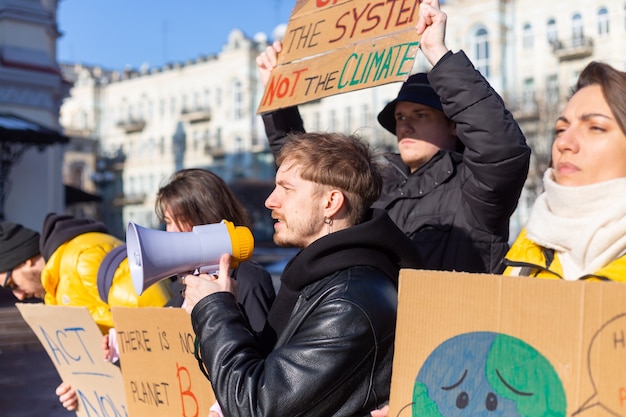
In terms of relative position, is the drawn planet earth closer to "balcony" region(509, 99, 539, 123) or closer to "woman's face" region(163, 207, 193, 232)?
"woman's face" region(163, 207, 193, 232)

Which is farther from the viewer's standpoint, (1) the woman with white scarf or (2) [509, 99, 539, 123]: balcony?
(2) [509, 99, 539, 123]: balcony

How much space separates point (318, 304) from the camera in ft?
7.52

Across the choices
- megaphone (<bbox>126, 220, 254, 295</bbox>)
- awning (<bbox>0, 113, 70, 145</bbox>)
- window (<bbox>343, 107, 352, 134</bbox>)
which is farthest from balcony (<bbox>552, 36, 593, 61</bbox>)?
megaphone (<bbox>126, 220, 254, 295</bbox>)

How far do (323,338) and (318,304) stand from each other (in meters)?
0.14

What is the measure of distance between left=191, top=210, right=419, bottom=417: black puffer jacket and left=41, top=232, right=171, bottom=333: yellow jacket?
4.45 feet

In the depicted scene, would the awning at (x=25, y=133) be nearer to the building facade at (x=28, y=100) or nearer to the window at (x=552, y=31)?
the building facade at (x=28, y=100)

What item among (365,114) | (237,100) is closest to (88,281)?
(365,114)

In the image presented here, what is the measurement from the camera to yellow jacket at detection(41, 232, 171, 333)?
12.1 feet

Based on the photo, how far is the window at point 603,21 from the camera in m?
35.6

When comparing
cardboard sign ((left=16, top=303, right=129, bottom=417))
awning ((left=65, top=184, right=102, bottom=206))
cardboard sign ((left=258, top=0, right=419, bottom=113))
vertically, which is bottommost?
awning ((left=65, top=184, right=102, bottom=206))

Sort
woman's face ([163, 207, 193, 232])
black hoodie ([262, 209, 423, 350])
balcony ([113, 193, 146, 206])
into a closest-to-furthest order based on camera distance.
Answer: black hoodie ([262, 209, 423, 350])
woman's face ([163, 207, 193, 232])
balcony ([113, 193, 146, 206])

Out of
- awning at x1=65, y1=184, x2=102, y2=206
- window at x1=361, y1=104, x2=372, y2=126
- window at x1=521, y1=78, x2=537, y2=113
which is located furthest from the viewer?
window at x1=361, y1=104, x2=372, y2=126

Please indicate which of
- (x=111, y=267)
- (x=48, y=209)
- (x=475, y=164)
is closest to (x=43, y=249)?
(x=111, y=267)

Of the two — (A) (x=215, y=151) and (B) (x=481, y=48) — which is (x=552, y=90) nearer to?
(B) (x=481, y=48)
